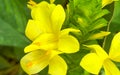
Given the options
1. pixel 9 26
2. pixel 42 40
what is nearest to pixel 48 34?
pixel 42 40

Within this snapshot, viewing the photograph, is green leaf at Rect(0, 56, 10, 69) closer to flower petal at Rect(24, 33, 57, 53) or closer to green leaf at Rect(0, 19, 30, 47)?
green leaf at Rect(0, 19, 30, 47)

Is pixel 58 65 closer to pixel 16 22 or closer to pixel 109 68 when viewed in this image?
pixel 109 68

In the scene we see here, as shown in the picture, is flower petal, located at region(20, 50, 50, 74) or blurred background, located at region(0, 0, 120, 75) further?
blurred background, located at region(0, 0, 120, 75)

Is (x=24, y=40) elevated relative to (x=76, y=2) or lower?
lower

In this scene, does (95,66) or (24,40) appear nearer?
(95,66)

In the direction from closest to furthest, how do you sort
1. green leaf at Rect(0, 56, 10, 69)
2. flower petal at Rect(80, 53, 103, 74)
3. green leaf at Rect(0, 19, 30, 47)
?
flower petal at Rect(80, 53, 103, 74) < green leaf at Rect(0, 19, 30, 47) < green leaf at Rect(0, 56, 10, 69)

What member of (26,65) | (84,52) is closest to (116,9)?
(84,52)

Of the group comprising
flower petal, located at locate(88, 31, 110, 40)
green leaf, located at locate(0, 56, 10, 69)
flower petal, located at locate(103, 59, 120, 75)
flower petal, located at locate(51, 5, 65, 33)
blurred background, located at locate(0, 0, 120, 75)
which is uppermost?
flower petal, located at locate(51, 5, 65, 33)

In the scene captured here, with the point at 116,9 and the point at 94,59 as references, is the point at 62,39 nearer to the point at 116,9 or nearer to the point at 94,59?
the point at 94,59

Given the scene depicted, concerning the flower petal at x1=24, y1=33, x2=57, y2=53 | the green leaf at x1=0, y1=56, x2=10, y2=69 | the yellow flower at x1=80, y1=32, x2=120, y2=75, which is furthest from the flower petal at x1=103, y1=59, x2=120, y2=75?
the green leaf at x1=0, y1=56, x2=10, y2=69
